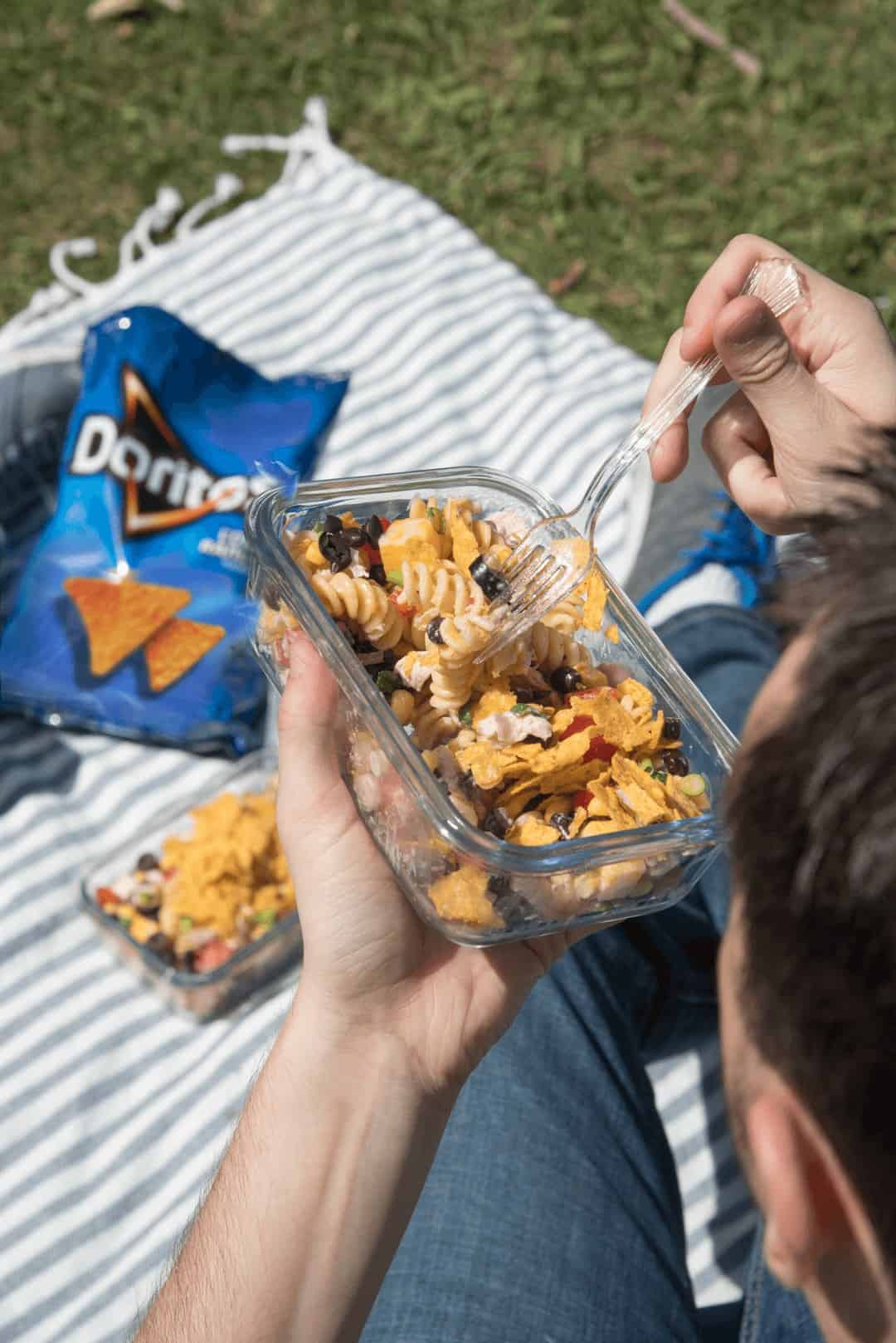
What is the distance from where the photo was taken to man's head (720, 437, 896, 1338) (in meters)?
0.70

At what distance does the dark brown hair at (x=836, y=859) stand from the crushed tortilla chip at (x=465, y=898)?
0.37m

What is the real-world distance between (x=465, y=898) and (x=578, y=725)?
0.22 metres

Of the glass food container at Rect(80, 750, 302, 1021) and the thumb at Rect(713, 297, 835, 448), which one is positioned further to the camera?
the glass food container at Rect(80, 750, 302, 1021)

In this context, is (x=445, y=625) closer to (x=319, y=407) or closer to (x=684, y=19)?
(x=319, y=407)

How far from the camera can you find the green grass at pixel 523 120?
3.39 m

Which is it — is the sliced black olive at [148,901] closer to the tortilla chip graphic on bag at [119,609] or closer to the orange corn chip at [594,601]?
the tortilla chip graphic on bag at [119,609]

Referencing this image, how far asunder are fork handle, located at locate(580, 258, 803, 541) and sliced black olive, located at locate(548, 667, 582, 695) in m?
0.16

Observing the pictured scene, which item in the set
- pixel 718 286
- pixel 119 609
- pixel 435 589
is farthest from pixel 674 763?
pixel 119 609

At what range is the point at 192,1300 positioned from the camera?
120 centimetres

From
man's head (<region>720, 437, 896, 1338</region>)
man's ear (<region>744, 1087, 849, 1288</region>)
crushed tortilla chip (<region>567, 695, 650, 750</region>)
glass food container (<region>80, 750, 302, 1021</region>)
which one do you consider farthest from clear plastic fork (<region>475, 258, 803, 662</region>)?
glass food container (<region>80, 750, 302, 1021</region>)

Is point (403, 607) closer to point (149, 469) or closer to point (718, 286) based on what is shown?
point (718, 286)

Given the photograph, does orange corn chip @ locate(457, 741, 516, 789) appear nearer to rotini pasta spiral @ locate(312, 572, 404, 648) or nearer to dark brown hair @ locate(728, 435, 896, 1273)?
rotini pasta spiral @ locate(312, 572, 404, 648)

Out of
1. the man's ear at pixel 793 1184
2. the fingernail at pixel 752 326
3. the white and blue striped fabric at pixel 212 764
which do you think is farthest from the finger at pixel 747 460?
the white and blue striped fabric at pixel 212 764

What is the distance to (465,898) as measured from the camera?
1.14 m
